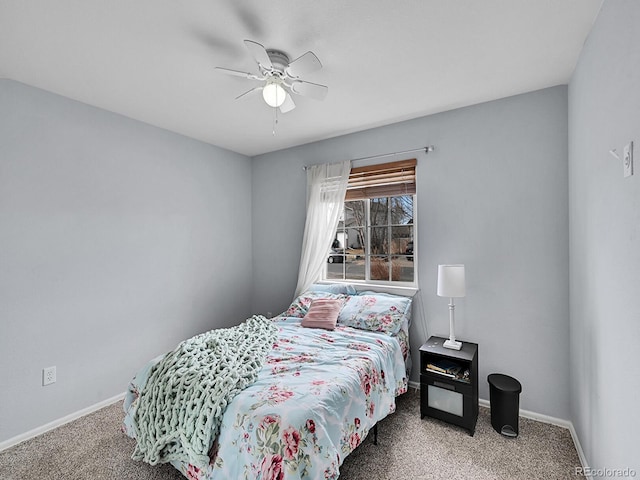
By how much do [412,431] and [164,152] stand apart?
3468 millimetres

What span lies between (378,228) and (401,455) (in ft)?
6.72

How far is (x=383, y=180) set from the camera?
3.22 metres

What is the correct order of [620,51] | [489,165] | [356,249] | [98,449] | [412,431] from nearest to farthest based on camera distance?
[620,51] < [98,449] < [412,431] < [489,165] < [356,249]

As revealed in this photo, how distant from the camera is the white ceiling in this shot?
5.17 ft

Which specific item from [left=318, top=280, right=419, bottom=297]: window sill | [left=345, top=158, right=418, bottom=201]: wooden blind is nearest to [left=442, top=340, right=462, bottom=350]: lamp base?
[left=318, top=280, right=419, bottom=297]: window sill

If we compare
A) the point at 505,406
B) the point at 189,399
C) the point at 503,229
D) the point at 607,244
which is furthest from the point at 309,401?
the point at 503,229

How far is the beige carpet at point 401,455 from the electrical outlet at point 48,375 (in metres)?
0.37

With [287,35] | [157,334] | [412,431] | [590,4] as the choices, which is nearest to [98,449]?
[157,334]

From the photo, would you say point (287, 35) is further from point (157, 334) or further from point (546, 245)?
point (157, 334)

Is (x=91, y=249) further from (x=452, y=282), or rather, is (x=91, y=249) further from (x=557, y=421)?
(x=557, y=421)

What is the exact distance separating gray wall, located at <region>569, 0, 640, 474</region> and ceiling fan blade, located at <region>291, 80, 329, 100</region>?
4.82 feet

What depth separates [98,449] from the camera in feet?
6.93

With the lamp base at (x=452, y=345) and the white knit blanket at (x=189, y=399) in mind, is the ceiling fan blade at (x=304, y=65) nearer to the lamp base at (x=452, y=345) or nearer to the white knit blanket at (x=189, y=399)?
the white knit blanket at (x=189, y=399)

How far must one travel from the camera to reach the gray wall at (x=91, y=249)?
2.26m
